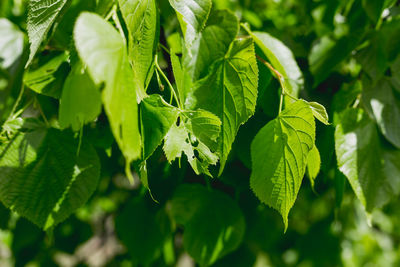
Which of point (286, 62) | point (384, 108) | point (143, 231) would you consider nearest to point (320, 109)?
point (286, 62)

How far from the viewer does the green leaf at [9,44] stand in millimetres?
854

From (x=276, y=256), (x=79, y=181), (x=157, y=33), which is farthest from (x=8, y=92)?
(x=276, y=256)

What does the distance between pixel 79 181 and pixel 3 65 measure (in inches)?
17.8

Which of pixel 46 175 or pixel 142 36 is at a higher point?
pixel 142 36

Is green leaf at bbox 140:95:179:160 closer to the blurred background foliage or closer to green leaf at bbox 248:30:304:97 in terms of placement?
the blurred background foliage

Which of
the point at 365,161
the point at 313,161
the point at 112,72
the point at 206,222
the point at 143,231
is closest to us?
the point at 112,72

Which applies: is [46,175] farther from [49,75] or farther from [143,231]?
[143,231]

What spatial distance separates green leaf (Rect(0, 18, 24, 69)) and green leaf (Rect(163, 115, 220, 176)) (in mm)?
602

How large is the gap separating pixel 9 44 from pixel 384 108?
0.84 m

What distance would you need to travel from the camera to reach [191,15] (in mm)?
468

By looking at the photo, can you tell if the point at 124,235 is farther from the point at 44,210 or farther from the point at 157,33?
the point at 157,33

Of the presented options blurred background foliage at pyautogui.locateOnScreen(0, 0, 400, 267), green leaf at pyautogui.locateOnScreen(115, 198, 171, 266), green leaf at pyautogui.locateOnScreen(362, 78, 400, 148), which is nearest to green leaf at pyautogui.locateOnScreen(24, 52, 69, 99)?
blurred background foliage at pyautogui.locateOnScreen(0, 0, 400, 267)

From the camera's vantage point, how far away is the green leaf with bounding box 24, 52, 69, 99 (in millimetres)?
550

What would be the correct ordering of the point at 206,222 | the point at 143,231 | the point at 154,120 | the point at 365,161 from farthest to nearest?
the point at 143,231 → the point at 206,222 → the point at 365,161 → the point at 154,120
